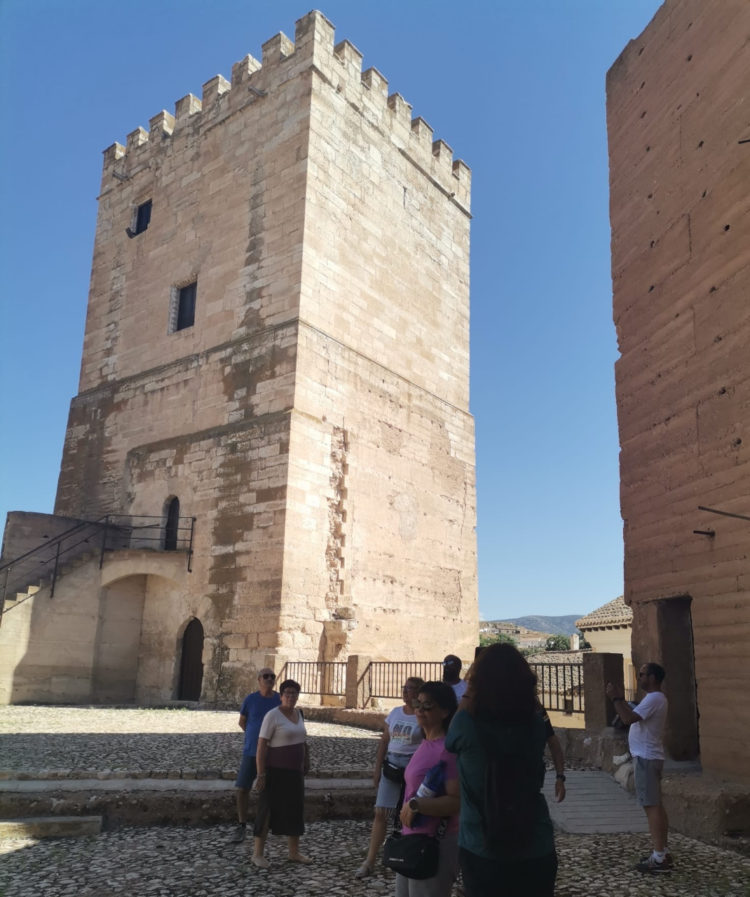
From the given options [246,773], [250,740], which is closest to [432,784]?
[250,740]

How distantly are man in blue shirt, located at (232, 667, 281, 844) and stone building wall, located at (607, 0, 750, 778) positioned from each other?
4.22 metres

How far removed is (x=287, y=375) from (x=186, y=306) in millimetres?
5233

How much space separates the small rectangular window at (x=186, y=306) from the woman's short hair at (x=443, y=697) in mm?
17336

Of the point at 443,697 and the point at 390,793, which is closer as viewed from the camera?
the point at 443,697

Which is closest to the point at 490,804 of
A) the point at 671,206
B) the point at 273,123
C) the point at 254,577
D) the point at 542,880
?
the point at 542,880

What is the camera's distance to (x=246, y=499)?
1639 centimetres

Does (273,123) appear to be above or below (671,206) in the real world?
above

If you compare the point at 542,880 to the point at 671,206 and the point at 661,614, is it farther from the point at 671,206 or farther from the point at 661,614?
the point at 671,206

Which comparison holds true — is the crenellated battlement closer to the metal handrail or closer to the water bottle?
the metal handrail

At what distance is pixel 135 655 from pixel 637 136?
14705 millimetres

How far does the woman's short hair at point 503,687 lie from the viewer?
117 inches

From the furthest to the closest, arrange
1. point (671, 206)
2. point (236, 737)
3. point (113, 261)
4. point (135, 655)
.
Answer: point (113, 261)
point (135, 655)
point (236, 737)
point (671, 206)

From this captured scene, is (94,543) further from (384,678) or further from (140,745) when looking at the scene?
(140,745)

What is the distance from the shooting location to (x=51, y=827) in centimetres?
639
